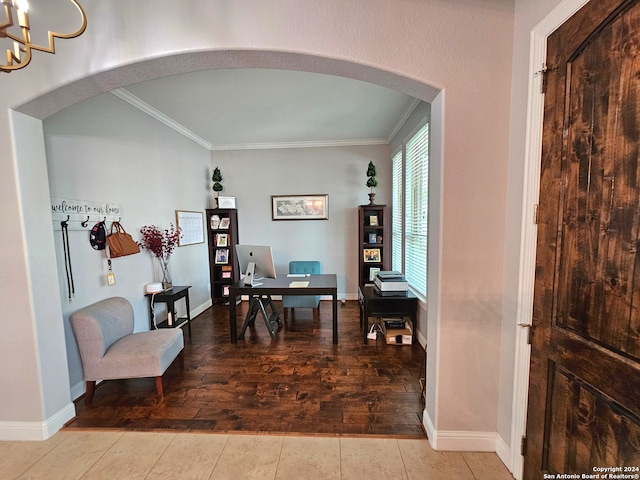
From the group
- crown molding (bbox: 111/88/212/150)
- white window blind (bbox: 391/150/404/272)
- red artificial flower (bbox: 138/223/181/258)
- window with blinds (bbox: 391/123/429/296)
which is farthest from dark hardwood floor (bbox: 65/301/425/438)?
crown molding (bbox: 111/88/212/150)

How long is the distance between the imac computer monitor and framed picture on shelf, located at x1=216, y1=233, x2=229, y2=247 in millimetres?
1400

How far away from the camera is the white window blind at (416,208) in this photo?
111 inches

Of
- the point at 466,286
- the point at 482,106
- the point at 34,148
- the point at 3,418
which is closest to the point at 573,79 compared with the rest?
the point at 482,106

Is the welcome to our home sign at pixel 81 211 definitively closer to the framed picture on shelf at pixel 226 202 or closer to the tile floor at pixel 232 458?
the tile floor at pixel 232 458

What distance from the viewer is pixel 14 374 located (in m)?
1.71

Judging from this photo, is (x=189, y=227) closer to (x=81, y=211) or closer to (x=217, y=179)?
(x=217, y=179)

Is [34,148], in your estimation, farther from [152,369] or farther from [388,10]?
[388,10]

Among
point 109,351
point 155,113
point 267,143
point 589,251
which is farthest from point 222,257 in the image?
point 589,251

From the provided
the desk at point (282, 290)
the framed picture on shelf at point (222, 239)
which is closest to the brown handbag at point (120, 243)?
the desk at point (282, 290)

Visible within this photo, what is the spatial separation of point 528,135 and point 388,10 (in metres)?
0.99

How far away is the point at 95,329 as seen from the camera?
1999mm

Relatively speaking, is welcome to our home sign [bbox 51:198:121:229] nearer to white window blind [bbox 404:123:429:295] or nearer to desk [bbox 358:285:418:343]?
desk [bbox 358:285:418:343]

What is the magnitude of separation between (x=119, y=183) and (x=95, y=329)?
147 cm

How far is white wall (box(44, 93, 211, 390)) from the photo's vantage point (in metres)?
2.10
